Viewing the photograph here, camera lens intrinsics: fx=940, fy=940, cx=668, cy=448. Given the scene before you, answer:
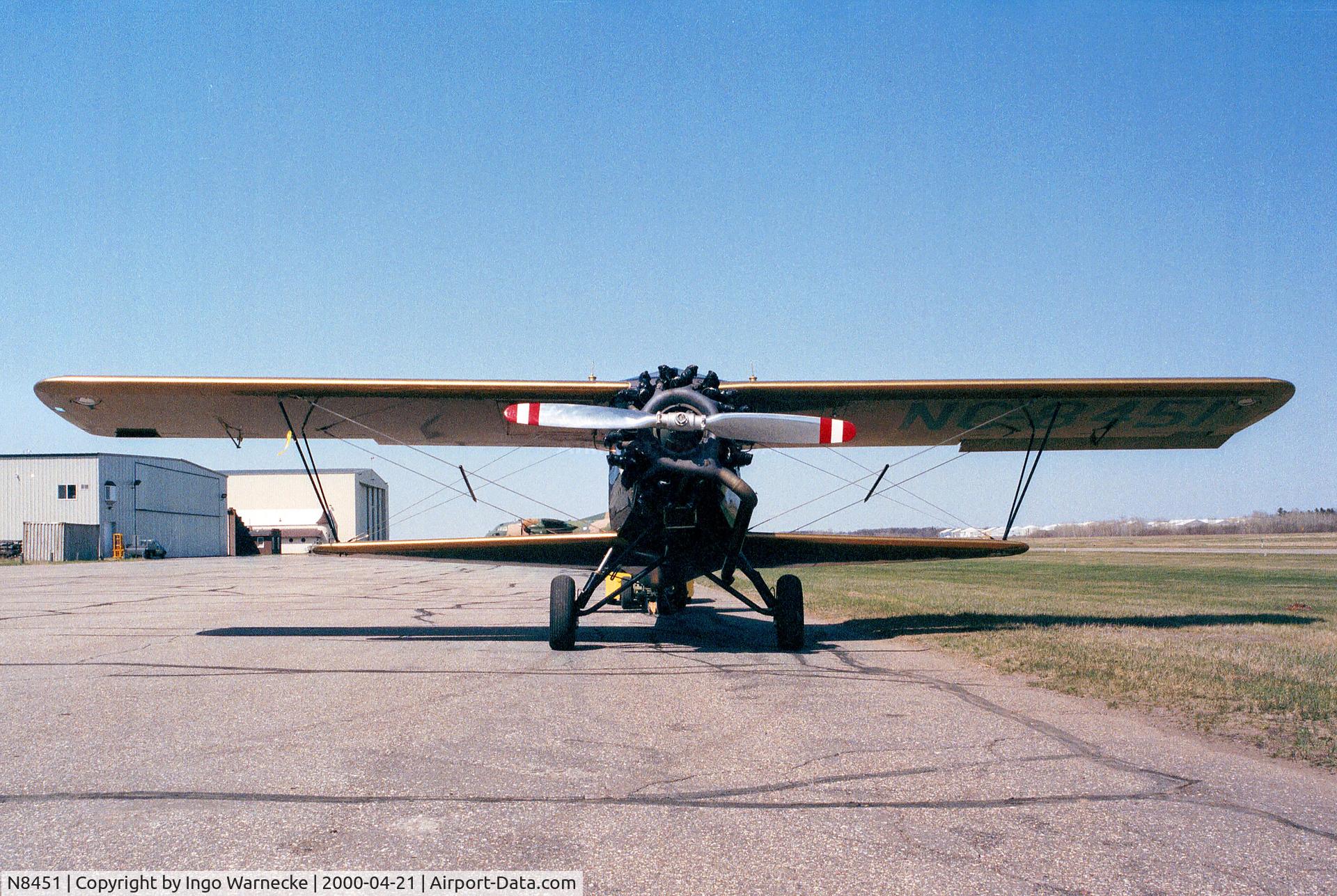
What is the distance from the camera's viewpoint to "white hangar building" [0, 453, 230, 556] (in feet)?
181

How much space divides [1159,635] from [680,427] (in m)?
6.61

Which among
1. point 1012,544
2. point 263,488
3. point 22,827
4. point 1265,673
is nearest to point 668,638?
point 1012,544

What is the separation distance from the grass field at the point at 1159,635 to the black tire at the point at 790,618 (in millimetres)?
1677

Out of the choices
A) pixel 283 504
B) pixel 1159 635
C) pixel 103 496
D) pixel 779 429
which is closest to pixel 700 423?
pixel 779 429

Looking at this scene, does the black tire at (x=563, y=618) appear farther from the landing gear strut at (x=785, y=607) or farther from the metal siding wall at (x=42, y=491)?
the metal siding wall at (x=42, y=491)

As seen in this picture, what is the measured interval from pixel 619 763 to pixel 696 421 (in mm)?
4963

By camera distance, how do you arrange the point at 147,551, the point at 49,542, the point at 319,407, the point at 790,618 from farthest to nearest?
the point at 147,551, the point at 49,542, the point at 319,407, the point at 790,618

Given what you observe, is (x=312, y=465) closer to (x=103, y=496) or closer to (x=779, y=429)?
(x=779, y=429)

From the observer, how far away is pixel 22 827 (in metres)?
3.86

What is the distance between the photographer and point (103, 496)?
56.4m

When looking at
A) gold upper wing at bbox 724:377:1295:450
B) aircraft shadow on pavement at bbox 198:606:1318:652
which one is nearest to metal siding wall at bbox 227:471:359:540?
aircraft shadow on pavement at bbox 198:606:1318:652

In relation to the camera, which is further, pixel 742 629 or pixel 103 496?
pixel 103 496

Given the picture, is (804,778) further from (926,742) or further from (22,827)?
(22,827)

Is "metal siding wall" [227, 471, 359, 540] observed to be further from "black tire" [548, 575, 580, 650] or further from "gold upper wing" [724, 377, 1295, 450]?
"black tire" [548, 575, 580, 650]
